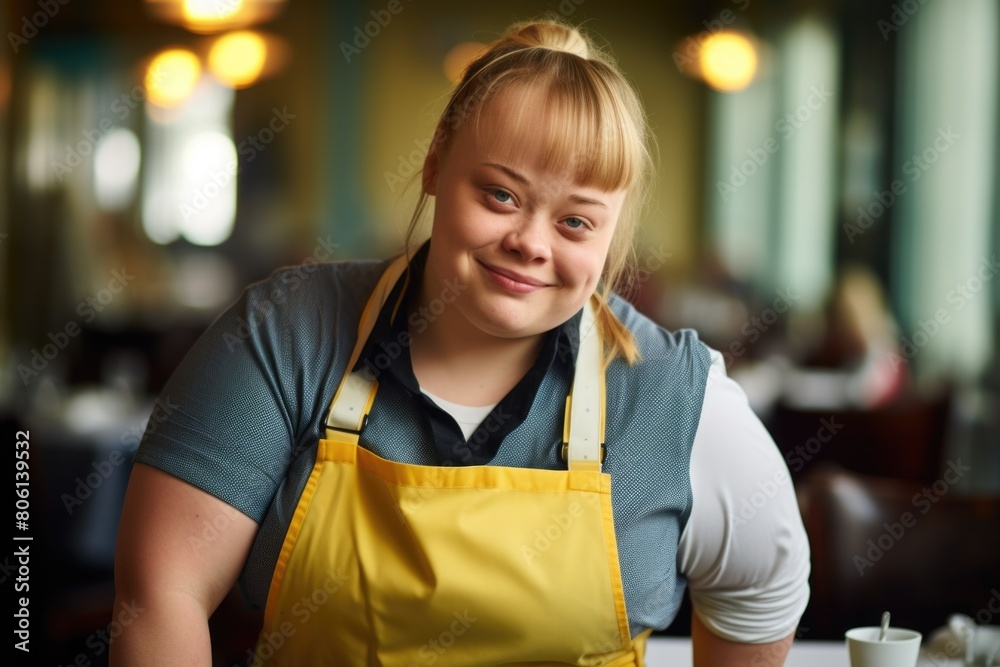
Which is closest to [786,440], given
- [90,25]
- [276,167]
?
[276,167]

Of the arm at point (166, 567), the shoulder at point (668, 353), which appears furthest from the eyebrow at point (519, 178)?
the arm at point (166, 567)

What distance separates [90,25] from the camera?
8.24 m

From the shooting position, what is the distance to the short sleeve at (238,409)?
115cm

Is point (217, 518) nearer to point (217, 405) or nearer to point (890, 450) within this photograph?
point (217, 405)

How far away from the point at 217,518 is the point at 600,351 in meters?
0.46

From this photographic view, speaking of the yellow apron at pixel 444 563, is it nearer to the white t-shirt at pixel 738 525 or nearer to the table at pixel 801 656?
the white t-shirt at pixel 738 525

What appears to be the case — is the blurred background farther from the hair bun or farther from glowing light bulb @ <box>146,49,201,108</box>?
the hair bun

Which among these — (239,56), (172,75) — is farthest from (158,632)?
(172,75)

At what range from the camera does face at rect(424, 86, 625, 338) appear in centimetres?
114

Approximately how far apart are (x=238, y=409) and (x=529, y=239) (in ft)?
1.17

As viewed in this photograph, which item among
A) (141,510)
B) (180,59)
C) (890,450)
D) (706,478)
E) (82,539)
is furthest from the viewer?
(180,59)

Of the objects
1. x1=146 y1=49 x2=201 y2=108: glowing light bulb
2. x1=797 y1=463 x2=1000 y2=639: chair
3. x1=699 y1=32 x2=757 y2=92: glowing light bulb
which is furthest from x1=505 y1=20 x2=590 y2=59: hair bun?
x1=146 y1=49 x2=201 y2=108: glowing light bulb

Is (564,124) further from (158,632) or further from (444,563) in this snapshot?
(158,632)

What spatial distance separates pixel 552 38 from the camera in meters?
1.24
